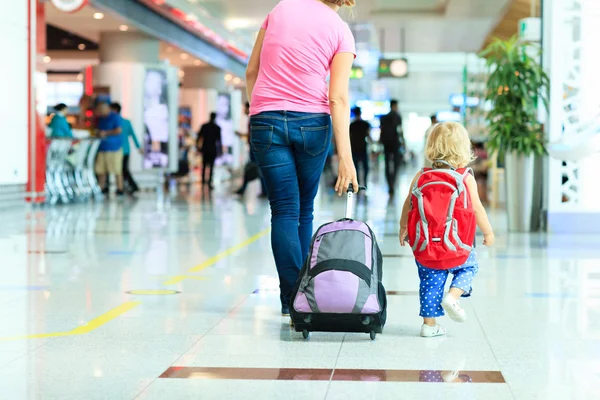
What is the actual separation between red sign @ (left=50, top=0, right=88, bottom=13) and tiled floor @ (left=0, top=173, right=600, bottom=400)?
699cm

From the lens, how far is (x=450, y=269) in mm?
4129

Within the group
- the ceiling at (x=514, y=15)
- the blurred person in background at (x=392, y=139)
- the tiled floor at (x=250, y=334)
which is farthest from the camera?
the blurred person in background at (x=392, y=139)

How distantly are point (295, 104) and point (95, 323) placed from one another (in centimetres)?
127

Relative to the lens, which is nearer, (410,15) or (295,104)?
(295,104)

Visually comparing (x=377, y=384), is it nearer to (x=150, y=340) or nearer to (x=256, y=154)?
(x=150, y=340)

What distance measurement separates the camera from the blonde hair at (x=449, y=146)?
4.12 metres

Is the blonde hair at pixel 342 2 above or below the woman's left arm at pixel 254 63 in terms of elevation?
above

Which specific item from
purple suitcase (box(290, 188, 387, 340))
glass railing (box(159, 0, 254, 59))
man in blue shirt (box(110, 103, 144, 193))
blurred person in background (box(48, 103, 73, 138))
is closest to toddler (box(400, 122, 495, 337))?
purple suitcase (box(290, 188, 387, 340))

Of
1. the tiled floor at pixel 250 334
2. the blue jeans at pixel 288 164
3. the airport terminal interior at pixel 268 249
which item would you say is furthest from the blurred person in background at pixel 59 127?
the blue jeans at pixel 288 164

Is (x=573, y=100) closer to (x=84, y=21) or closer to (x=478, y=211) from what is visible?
(x=478, y=211)

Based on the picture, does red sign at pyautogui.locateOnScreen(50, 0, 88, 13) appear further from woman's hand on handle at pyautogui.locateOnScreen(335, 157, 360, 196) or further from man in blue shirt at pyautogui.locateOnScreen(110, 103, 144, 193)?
woman's hand on handle at pyautogui.locateOnScreen(335, 157, 360, 196)

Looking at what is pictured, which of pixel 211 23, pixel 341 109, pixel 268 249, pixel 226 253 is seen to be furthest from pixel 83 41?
pixel 341 109

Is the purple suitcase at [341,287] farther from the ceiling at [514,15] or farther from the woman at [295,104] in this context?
the ceiling at [514,15]

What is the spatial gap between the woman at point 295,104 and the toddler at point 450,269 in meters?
0.37
